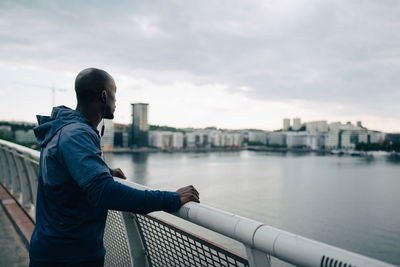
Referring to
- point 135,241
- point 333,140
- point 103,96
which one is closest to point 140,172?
point 135,241

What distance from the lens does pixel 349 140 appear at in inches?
5000

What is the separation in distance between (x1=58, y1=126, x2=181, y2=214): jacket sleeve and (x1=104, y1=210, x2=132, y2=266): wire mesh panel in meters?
0.59

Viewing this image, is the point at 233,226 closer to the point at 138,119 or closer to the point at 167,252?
the point at 167,252

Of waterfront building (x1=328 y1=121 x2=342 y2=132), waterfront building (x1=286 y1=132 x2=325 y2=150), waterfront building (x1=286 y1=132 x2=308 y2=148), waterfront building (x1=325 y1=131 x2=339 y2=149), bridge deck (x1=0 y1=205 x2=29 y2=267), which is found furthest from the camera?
waterfront building (x1=328 y1=121 x2=342 y2=132)

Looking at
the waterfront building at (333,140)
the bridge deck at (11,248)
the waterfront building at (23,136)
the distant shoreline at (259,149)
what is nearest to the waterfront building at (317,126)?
the waterfront building at (333,140)

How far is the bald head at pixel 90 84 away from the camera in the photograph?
1230mm

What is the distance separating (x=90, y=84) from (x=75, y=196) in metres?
0.45

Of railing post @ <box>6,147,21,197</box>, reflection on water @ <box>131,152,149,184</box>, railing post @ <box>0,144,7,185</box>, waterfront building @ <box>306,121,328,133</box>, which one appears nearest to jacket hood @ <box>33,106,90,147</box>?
railing post @ <box>6,147,21,197</box>

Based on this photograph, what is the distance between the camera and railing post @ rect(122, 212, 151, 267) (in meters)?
1.49

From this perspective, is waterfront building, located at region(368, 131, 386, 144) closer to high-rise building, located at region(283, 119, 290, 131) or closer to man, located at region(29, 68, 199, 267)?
high-rise building, located at region(283, 119, 290, 131)

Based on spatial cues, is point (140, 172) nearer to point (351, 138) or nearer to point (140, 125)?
point (140, 125)

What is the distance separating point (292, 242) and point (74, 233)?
2.41 feet

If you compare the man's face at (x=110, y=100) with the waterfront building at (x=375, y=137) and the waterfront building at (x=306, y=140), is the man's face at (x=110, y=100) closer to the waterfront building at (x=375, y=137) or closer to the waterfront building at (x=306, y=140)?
the waterfront building at (x=306, y=140)

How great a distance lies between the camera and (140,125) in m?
127
